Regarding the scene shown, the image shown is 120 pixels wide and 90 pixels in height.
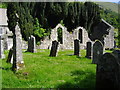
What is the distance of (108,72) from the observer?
6133 millimetres

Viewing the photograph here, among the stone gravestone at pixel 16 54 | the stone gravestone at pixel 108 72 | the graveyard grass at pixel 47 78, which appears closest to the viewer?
the stone gravestone at pixel 108 72

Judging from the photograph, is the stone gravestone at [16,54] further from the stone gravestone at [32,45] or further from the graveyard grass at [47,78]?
the stone gravestone at [32,45]

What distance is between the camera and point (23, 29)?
95.0ft

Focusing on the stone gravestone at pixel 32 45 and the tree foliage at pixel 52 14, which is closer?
the stone gravestone at pixel 32 45

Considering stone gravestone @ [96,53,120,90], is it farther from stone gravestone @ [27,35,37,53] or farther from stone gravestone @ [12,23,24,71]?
stone gravestone @ [27,35,37,53]

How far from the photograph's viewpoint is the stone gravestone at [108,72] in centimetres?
578

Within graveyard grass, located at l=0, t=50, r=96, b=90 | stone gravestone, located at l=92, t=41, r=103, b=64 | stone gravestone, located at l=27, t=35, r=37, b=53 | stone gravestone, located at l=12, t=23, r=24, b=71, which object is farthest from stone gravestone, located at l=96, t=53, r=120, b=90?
stone gravestone, located at l=27, t=35, r=37, b=53

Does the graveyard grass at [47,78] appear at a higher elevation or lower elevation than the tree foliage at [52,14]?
lower

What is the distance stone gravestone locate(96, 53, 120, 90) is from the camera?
578 cm

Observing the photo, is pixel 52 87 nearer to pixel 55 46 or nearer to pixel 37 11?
Answer: pixel 55 46

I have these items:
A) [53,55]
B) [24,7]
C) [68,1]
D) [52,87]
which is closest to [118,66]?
[52,87]

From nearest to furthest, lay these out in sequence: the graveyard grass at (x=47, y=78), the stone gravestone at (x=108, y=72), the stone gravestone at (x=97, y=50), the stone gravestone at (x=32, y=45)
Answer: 1. the stone gravestone at (x=108, y=72)
2. the graveyard grass at (x=47, y=78)
3. the stone gravestone at (x=97, y=50)
4. the stone gravestone at (x=32, y=45)

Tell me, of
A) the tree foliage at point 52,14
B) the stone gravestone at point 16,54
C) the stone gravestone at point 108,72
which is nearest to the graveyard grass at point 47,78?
the stone gravestone at point 16,54

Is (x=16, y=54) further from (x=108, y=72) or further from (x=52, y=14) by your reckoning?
(x=52, y=14)
